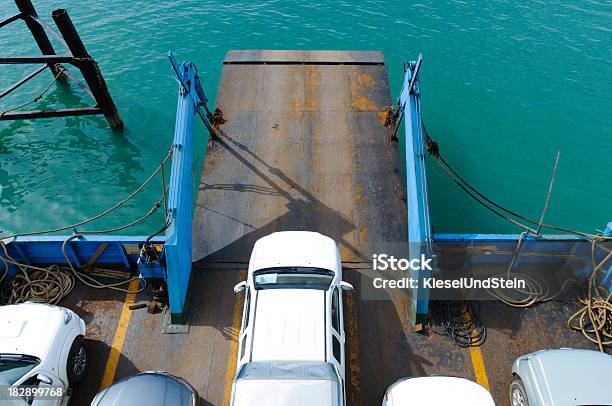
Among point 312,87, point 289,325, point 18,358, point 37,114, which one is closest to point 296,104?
point 312,87

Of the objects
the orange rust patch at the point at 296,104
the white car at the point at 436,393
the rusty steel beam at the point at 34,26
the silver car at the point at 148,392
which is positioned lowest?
the white car at the point at 436,393

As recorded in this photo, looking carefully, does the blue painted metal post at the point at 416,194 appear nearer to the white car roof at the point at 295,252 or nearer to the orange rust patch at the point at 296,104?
the white car roof at the point at 295,252

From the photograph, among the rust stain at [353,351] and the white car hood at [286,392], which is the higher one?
the white car hood at [286,392]

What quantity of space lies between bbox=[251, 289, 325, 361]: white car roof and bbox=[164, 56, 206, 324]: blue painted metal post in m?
1.92

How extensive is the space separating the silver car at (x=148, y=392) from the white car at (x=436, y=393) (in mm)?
3119

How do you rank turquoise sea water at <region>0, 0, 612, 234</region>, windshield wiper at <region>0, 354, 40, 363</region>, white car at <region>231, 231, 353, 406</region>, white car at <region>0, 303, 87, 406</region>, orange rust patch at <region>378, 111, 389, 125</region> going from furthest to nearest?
1. turquoise sea water at <region>0, 0, 612, 234</region>
2. orange rust patch at <region>378, 111, 389, 125</region>
3. windshield wiper at <region>0, 354, 40, 363</region>
4. white car at <region>0, 303, 87, 406</region>
5. white car at <region>231, 231, 353, 406</region>

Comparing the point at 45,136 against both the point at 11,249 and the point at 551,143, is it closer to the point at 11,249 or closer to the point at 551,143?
the point at 11,249

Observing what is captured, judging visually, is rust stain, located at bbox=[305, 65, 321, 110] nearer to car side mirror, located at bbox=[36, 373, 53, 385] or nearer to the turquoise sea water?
the turquoise sea water

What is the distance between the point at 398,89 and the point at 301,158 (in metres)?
7.64

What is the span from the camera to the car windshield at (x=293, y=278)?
7.50 meters

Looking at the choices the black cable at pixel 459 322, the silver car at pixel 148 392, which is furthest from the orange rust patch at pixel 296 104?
the silver car at pixel 148 392

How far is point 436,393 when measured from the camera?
6523 mm

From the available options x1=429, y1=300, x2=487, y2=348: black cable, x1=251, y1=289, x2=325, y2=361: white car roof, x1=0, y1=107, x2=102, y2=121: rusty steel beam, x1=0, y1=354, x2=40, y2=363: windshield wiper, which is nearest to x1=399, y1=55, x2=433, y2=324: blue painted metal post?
x1=429, y1=300, x2=487, y2=348: black cable

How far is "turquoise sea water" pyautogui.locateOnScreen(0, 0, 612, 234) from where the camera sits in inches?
539
